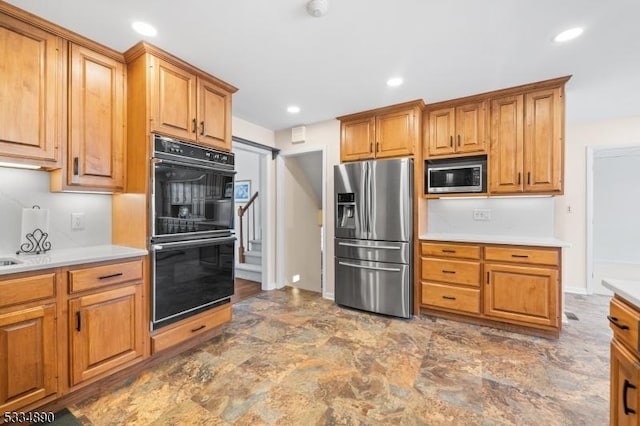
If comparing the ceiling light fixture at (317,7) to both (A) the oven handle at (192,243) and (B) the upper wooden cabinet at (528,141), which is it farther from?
(B) the upper wooden cabinet at (528,141)

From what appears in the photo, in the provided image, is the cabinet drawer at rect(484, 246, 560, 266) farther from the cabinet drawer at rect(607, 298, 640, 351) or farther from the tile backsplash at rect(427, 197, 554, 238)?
the cabinet drawer at rect(607, 298, 640, 351)

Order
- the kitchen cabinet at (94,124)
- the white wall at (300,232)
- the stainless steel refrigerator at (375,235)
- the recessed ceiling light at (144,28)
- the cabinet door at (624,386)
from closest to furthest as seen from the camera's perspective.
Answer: the cabinet door at (624,386), the recessed ceiling light at (144,28), the kitchen cabinet at (94,124), the stainless steel refrigerator at (375,235), the white wall at (300,232)

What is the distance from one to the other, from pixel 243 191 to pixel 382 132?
162 inches

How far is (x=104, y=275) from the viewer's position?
1877 millimetres

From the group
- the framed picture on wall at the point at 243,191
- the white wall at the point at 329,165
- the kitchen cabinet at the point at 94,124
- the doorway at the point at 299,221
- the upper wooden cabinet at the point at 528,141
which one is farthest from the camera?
the framed picture on wall at the point at 243,191

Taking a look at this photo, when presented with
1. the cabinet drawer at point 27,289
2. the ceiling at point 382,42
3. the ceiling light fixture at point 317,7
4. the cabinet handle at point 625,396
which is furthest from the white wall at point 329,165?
the cabinet handle at point 625,396

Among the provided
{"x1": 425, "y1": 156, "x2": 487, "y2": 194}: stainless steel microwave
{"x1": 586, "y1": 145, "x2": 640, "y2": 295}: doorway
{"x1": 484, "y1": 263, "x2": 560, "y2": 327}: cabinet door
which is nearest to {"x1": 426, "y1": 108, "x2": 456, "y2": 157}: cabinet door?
{"x1": 425, "y1": 156, "x2": 487, "y2": 194}: stainless steel microwave

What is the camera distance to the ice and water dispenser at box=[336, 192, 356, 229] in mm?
3404

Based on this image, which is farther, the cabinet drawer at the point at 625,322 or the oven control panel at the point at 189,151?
the oven control panel at the point at 189,151

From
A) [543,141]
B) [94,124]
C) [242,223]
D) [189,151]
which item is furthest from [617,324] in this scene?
[242,223]

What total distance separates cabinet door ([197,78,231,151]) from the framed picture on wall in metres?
3.77

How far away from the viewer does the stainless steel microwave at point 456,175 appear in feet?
9.93

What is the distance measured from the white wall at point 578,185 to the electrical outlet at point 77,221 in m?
5.53

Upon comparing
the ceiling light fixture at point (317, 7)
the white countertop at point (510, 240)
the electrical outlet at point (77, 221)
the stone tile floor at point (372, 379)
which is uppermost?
the ceiling light fixture at point (317, 7)
